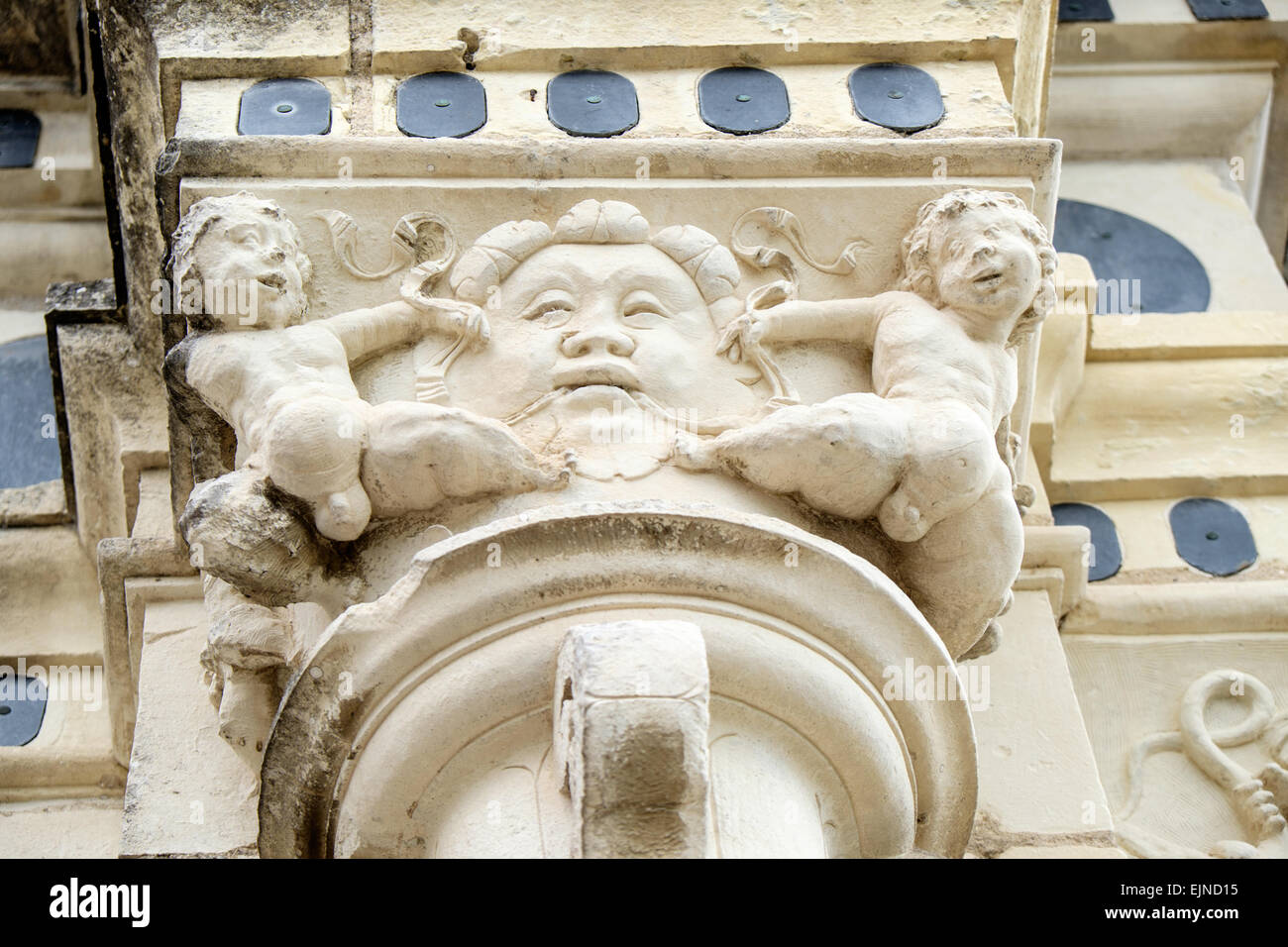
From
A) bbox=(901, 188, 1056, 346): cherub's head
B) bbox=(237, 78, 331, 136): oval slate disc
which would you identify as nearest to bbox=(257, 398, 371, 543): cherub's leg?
bbox=(237, 78, 331, 136): oval slate disc

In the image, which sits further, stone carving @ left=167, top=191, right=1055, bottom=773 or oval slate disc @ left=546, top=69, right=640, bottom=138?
oval slate disc @ left=546, top=69, right=640, bottom=138

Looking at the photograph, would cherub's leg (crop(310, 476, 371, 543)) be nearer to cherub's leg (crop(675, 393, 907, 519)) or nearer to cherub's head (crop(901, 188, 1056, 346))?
cherub's leg (crop(675, 393, 907, 519))

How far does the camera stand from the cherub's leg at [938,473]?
3232 millimetres

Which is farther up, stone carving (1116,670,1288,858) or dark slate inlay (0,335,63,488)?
dark slate inlay (0,335,63,488)

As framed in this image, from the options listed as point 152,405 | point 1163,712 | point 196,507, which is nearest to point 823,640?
point 196,507

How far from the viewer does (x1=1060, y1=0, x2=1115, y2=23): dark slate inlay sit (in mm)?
5840

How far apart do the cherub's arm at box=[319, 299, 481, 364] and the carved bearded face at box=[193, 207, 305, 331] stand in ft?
0.27

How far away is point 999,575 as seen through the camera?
11.0 ft

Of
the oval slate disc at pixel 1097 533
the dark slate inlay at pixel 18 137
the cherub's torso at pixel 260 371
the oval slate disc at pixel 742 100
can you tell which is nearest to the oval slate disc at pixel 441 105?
the oval slate disc at pixel 742 100

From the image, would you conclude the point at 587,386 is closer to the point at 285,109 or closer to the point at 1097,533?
the point at 285,109

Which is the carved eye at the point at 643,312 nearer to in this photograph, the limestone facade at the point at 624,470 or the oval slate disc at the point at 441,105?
the limestone facade at the point at 624,470

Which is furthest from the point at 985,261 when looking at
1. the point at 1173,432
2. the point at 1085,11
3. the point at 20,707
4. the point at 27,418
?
the point at 1085,11

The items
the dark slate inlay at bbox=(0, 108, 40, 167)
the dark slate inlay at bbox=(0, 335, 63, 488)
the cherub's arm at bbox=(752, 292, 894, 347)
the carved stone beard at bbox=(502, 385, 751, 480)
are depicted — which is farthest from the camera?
the dark slate inlay at bbox=(0, 108, 40, 167)

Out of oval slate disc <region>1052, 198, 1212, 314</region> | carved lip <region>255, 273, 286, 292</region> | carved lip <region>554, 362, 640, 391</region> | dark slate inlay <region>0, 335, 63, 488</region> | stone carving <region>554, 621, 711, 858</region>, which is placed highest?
oval slate disc <region>1052, 198, 1212, 314</region>
